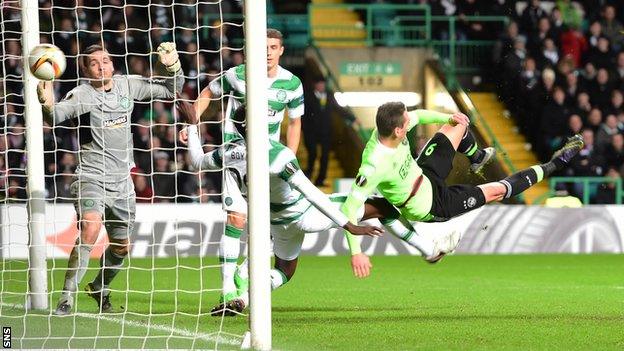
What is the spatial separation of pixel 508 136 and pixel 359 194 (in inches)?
508

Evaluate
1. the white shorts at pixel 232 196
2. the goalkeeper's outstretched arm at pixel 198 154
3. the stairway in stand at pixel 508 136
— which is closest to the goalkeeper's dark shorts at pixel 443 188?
the white shorts at pixel 232 196

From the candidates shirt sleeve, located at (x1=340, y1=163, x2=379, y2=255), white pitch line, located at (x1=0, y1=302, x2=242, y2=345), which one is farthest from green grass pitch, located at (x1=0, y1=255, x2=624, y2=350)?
shirt sleeve, located at (x1=340, y1=163, x2=379, y2=255)

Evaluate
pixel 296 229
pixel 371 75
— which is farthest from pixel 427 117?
pixel 371 75

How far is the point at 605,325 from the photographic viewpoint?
8.25 m

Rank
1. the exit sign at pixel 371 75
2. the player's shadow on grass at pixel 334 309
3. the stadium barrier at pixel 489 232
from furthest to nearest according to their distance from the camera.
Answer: the exit sign at pixel 371 75 → the stadium barrier at pixel 489 232 → the player's shadow on grass at pixel 334 309

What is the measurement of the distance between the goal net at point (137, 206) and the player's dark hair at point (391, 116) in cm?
132

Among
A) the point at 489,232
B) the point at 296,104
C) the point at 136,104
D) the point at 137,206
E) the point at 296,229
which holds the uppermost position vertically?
the point at 296,104

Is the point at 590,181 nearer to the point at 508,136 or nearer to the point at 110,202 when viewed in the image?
the point at 508,136

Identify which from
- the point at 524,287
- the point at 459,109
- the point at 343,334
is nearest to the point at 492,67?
the point at 459,109

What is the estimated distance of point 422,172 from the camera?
9.28 metres

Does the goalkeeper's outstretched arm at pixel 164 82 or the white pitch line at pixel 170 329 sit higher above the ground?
the goalkeeper's outstretched arm at pixel 164 82

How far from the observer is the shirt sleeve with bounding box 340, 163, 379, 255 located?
823 cm

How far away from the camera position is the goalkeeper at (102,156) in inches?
357

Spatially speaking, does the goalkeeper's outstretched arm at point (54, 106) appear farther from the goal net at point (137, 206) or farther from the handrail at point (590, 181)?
the handrail at point (590, 181)
